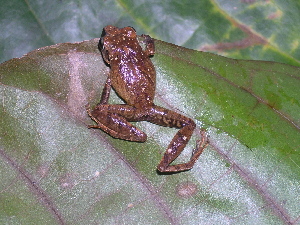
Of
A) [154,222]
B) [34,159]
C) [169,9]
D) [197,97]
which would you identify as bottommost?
[154,222]

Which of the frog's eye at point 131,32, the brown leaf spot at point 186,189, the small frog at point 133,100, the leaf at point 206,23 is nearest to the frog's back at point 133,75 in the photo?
the small frog at point 133,100

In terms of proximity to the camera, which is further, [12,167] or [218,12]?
[218,12]

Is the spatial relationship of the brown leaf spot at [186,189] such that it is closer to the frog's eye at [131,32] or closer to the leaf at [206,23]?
the leaf at [206,23]

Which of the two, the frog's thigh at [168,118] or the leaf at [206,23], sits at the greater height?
the leaf at [206,23]

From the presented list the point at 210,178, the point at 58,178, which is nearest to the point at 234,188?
the point at 210,178

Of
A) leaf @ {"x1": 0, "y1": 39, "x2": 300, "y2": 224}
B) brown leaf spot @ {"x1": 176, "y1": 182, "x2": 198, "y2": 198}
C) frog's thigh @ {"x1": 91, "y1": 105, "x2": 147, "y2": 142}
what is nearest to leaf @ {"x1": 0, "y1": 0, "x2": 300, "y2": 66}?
leaf @ {"x1": 0, "y1": 39, "x2": 300, "y2": 224}

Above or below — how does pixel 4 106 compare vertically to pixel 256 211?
above

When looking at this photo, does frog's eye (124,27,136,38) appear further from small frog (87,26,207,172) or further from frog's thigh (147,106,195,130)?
frog's thigh (147,106,195,130)

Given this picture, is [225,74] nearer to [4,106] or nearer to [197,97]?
[197,97]
